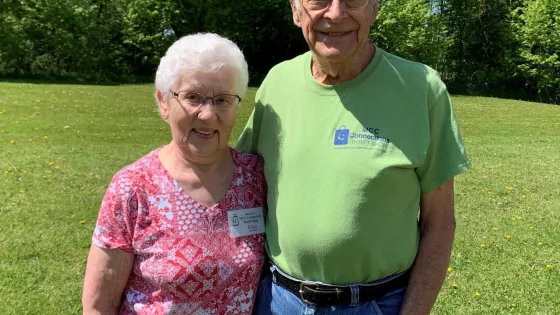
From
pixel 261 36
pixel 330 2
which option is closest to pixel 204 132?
pixel 330 2

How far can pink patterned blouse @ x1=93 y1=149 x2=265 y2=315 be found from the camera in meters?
1.95

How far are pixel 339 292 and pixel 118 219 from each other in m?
0.87

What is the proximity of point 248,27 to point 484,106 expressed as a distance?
15.6 meters

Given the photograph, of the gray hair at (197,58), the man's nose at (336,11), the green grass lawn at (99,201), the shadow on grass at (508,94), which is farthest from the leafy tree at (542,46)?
the gray hair at (197,58)

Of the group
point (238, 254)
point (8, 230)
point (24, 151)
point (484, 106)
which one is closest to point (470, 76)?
point (484, 106)

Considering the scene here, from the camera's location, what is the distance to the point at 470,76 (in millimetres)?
36875

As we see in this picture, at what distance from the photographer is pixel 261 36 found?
33938mm

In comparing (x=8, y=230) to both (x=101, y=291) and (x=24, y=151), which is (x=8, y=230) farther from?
(x=101, y=291)

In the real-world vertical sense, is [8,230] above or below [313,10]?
below

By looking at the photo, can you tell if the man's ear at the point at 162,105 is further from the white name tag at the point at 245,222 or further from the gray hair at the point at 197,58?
the white name tag at the point at 245,222

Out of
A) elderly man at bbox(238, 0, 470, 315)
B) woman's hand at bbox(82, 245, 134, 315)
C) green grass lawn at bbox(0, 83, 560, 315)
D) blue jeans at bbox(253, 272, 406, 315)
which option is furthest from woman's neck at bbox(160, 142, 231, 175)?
green grass lawn at bbox(0, 83, 560, 315)

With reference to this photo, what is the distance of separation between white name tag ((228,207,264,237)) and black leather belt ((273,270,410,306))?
279 mm

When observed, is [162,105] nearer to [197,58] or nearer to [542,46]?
[197,58]

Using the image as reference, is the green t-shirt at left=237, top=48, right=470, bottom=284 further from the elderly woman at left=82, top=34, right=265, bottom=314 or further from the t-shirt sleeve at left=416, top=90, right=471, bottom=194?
the elderly woman at left=82, top=34, right=265, bottom=314
